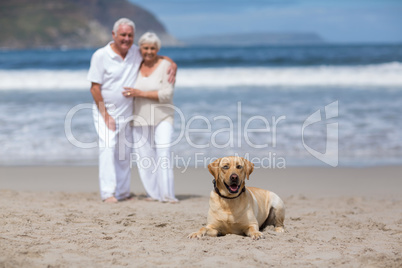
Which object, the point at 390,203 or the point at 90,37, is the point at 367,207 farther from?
the point at 90,37

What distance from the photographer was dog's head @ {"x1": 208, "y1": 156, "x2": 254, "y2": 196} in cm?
417

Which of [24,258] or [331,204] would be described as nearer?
[24,258]

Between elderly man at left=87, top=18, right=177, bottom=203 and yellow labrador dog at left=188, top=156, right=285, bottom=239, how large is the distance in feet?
7.21

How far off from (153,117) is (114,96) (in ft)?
1.72

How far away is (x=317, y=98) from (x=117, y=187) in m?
9.20

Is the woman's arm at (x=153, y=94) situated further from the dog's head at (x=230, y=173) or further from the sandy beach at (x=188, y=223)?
the dog's head at (x=230, y=173)

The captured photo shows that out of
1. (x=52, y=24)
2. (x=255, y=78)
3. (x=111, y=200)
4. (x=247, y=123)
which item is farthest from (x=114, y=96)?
(x=52, y=24)

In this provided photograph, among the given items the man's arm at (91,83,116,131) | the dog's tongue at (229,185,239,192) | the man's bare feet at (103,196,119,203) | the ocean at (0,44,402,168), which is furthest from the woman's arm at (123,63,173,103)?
A: the dog's tongue at (229,185,239,192)

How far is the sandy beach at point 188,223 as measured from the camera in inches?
150

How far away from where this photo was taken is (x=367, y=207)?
19.6 ft

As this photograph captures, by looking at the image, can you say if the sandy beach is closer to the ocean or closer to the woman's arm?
the ocean

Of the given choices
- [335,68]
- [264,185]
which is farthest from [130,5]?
[264,185]

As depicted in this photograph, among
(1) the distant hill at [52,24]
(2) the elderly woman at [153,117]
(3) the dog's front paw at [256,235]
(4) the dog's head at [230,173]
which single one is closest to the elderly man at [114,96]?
(2) the elderly woman at [153,117]

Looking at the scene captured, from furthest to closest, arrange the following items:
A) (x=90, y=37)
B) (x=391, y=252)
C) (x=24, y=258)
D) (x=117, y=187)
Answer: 1. (x=90, y=37)
2. (x=117, y=187)
3. (x=391, y=252)
4. (x=24, y=258)
